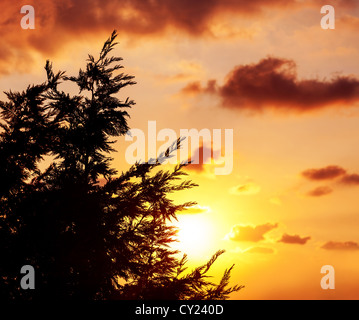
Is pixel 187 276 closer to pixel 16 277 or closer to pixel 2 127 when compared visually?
pixel 16 277

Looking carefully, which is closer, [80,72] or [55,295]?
[55,295]

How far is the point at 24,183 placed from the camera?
26.7 ft

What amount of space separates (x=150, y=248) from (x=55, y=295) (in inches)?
111

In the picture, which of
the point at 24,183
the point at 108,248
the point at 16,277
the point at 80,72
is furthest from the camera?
the point at 80,72
